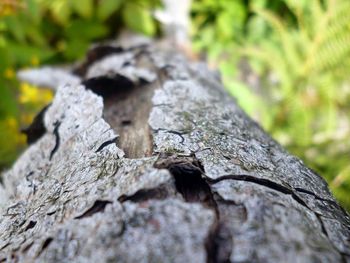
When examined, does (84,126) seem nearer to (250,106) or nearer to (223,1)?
(250,106)

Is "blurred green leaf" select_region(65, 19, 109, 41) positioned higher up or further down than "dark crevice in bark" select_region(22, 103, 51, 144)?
further down

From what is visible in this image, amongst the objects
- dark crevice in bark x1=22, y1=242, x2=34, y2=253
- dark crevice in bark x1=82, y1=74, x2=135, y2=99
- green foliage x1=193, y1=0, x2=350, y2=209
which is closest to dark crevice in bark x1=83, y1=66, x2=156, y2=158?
dark crevice in bark x1=82, y1=74, x2=135, y2=99

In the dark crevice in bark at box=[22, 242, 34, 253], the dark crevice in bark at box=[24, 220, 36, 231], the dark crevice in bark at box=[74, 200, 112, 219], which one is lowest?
the dark crevice in bark at box=[24, 220, 36, 231]

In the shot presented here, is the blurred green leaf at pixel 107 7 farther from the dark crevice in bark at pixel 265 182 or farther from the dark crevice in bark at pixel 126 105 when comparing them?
the dark crevice in bark at pixel 265 182

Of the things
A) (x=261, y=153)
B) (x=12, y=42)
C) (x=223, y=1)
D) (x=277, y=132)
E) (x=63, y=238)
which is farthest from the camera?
Result: (x=223, y=1)

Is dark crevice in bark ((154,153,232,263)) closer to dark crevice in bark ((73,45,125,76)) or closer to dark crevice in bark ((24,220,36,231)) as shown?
dark crevice in bark ((24,220,36,231))

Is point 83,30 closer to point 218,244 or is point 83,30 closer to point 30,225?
point 30,225

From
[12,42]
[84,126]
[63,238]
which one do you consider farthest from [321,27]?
[63,238]

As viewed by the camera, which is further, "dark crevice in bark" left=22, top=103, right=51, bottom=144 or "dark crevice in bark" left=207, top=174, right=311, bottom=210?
"dark crevice in bark" left=22, top=103, right=51, bottom=144
